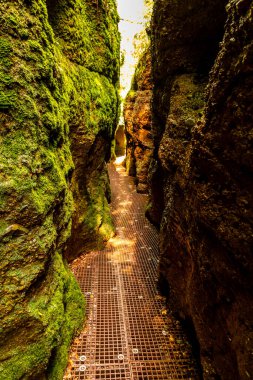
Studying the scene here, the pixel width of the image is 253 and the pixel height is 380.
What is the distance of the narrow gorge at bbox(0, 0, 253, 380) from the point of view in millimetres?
2424

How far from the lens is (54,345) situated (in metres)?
3.27

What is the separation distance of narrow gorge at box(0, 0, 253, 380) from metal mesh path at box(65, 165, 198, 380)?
25 mm

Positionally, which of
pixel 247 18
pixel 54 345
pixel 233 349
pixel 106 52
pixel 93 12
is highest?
pixel 93 12

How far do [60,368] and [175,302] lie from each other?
245 centimetres

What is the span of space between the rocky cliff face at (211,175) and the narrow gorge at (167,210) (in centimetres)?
2

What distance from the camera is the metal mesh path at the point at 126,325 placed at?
374cm

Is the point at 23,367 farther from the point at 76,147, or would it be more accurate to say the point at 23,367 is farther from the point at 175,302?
the point at 76,147

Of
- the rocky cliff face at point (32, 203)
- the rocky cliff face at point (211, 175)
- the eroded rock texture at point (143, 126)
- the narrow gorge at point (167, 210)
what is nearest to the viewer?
the rocky cliff face at point (211, 175)

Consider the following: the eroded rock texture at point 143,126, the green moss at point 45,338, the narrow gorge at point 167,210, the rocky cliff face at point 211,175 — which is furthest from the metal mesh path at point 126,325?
the eroded rock texture at point 143,126

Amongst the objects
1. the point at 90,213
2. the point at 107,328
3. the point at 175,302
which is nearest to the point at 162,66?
the point at 90,213

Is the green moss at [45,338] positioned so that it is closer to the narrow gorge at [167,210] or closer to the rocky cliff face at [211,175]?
the narrow gorge at [167,210]

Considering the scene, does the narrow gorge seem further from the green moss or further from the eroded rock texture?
the eroded rock texture

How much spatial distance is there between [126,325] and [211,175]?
3487mm

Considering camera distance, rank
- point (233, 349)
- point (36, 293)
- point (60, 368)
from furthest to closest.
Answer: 1. point (60, 368)
2. point (36, 293)
3. point (233, 349)
